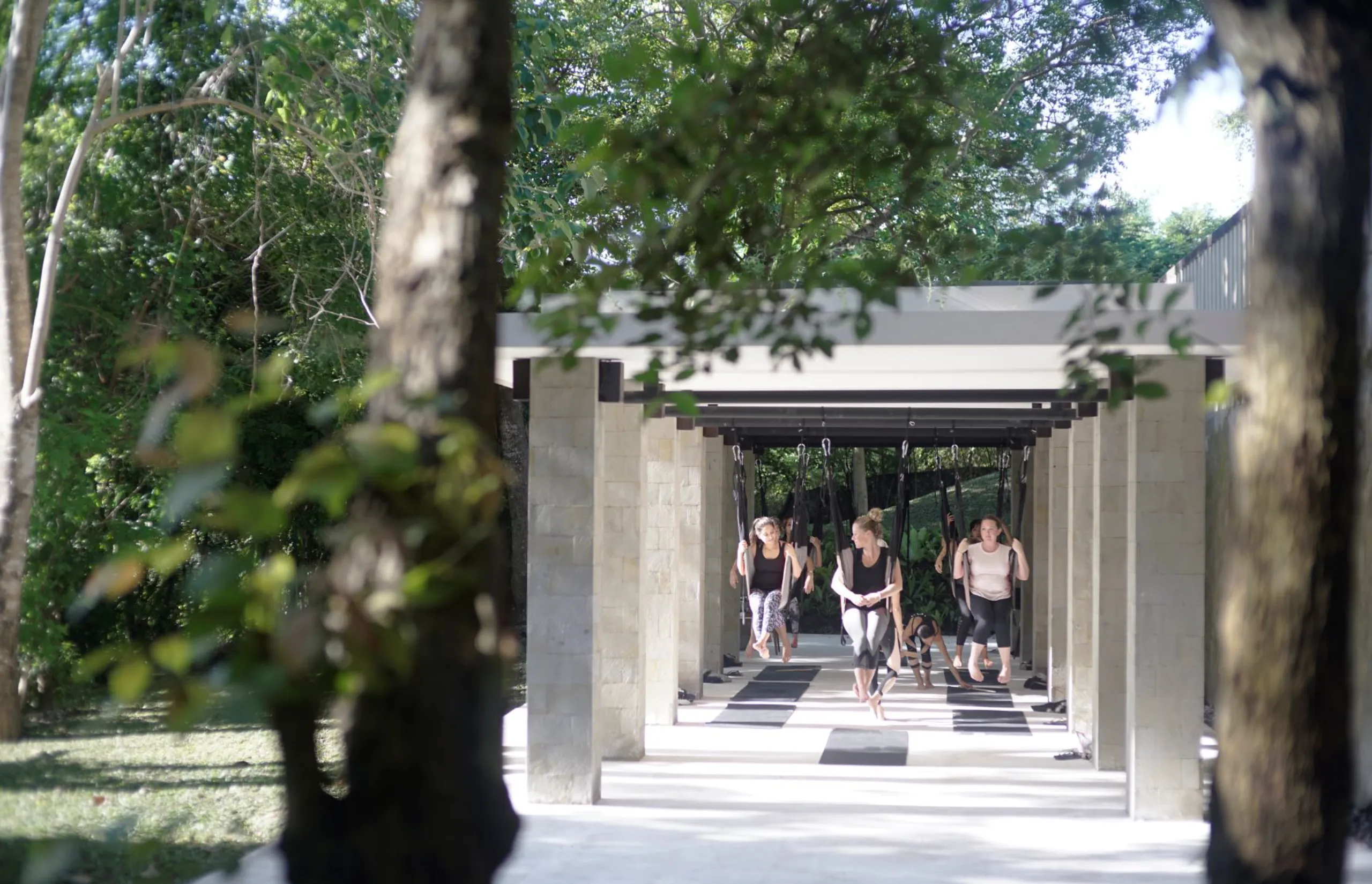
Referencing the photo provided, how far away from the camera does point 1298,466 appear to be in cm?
214

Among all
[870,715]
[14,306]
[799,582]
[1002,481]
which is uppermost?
[14,306]

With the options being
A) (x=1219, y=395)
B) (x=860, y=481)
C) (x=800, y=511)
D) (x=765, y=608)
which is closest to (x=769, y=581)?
(x=765, y=608)

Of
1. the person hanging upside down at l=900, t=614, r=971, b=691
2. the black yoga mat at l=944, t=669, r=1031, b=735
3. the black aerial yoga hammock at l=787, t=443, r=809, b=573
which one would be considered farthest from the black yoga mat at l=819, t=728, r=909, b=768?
the black aerial yoga hammock at l=787, t=443, r=809, b=573

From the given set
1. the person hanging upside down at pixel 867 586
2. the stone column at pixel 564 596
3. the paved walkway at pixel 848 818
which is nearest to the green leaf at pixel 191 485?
the paved walkway at pixel 848 818

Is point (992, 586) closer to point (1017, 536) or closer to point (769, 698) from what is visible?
point (769, 698)

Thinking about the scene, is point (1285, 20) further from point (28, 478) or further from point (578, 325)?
point (28, 478)

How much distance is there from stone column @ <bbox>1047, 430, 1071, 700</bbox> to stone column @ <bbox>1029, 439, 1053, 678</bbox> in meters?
1.91

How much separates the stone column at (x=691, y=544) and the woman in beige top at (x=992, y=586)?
253 centimetres

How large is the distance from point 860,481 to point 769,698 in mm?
12610

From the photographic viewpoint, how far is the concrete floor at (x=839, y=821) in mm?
7203

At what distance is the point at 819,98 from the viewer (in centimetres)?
291

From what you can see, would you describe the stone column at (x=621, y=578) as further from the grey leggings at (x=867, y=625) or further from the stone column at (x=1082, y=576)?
the stone column at (x=1082, y=576)

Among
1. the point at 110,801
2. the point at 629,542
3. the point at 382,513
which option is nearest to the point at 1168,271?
the point at 629,542

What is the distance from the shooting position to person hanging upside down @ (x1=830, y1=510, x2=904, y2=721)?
Result: 39.9 ft
